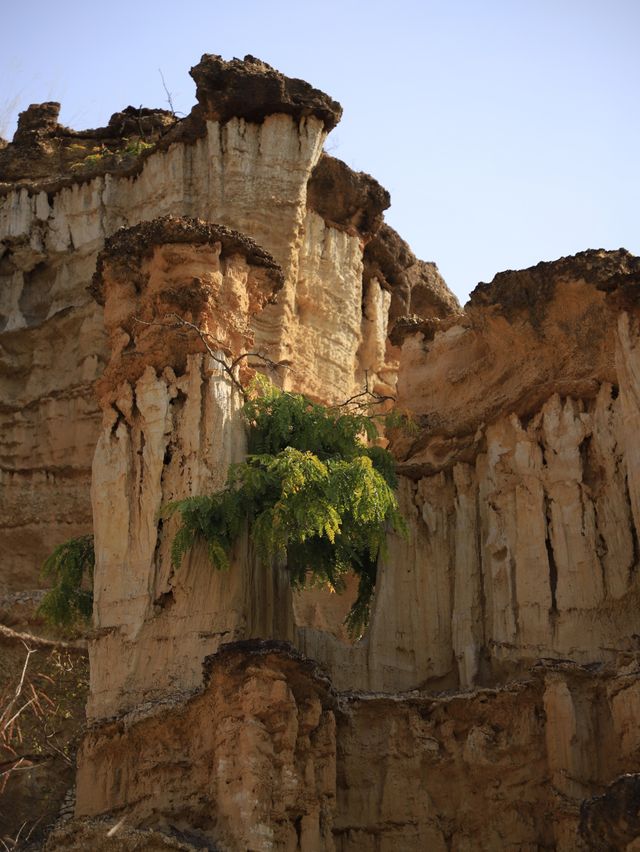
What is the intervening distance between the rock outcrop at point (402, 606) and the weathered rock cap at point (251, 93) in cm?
567

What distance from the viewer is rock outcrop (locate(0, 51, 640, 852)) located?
18250 millimetres

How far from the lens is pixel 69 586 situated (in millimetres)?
22281

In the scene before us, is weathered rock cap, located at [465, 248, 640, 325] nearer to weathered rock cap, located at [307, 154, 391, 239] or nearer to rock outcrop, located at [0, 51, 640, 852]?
rock outcrop, located at [0, 51, 640, 852]

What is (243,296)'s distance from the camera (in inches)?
920

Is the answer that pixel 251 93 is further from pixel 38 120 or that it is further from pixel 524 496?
pixel 524 496

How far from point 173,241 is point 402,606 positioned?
604 cm

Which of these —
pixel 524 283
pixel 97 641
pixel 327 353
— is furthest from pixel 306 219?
pixel 97 641

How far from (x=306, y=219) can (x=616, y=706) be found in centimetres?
1530

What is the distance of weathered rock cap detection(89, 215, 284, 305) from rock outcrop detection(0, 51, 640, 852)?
34mm

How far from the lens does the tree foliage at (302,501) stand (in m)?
20.2

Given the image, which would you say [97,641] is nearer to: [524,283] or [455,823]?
[455,823]

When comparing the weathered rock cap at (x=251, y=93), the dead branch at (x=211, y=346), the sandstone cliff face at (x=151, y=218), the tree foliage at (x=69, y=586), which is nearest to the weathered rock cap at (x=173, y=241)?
the dead branch at (x=211, y=346)

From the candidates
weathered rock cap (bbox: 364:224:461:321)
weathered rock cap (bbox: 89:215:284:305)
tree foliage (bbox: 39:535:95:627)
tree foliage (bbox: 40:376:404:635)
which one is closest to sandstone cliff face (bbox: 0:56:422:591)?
weathered rock cap (bbox: 364:224:461:321)

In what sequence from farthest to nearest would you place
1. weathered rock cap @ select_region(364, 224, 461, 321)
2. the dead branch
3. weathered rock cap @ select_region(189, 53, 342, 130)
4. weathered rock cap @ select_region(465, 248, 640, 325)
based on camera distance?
1. weathered rock cap @ select_region(364, 224, 461, 321)
2. weathered rock cap @ select_region(189, 53, 342, 130)
3. the dead branch
4. weathered rock cap @ select_region(465, 248, 640, 325)
